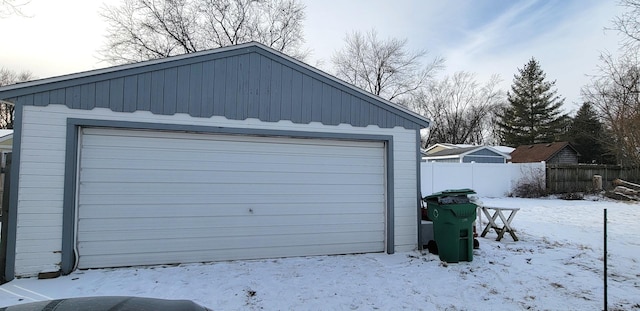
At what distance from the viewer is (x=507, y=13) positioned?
9812mm

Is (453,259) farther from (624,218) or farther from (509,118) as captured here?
(509,118)

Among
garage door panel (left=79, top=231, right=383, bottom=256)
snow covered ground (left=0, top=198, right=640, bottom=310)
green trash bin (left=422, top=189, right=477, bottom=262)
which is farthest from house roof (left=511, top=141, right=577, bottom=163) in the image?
garage door panel (left=79, top=231, right=383, bottom=256)

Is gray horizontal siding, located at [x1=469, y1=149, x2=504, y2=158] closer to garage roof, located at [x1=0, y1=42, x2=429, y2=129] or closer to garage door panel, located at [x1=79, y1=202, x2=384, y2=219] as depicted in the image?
garage roof, located at [x1=0, y1=42, x2=429, y2=129]

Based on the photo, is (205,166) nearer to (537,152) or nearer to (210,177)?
(210,177)

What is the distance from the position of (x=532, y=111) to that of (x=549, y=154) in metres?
12.3

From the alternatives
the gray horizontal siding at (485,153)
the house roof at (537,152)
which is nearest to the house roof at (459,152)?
the gray horizontal siding at (485,153)

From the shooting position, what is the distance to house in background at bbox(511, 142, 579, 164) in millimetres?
25281

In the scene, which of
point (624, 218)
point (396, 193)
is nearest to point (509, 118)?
point (624, 218)

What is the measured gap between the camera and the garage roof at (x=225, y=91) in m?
4.84

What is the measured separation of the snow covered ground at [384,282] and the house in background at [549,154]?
71.6 feet

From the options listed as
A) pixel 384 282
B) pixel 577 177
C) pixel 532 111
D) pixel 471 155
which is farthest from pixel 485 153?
pixel 384 282

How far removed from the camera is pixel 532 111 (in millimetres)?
35438

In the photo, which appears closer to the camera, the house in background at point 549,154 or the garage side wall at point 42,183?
the garage side wall at point 42,183

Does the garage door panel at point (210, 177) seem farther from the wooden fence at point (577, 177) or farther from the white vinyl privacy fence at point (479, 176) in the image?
the wooden fence at point (577, 177)
